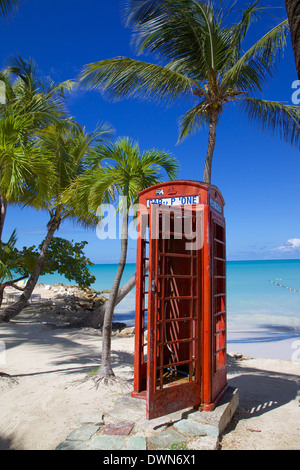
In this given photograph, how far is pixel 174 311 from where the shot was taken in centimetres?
564

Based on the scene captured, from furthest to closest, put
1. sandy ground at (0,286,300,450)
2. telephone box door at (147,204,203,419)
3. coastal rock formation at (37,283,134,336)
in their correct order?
coastal rock formation at (37,283,134,336) → sandy ground at (0,286,300,450) → telephone box door at (147,204,203,419)

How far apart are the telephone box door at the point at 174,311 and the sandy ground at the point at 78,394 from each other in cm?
83

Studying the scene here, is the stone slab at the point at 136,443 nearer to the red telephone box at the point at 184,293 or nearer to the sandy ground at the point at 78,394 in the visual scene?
the red telephone box at the point at 184,293

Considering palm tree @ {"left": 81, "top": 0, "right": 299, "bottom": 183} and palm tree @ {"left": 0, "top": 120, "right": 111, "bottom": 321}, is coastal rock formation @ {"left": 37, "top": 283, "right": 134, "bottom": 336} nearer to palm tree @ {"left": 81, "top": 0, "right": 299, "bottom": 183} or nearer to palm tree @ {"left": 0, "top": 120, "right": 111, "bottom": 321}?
palm tree @ {"left": 0, "top": 120, "right": 111, "bottom": 321}

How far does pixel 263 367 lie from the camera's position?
891 centimetres

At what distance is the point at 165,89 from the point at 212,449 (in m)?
7.40

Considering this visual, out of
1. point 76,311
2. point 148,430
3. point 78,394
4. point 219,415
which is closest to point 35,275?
point 78,394

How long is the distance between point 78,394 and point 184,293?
242 centimetres

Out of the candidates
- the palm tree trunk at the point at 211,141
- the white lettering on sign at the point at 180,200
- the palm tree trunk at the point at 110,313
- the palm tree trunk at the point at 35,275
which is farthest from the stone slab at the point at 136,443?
the palm tree trunk at the point at 35,275

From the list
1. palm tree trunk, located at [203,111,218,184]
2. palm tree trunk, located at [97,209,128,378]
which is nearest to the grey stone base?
palm tree trunk, located at [97,209,128,378]

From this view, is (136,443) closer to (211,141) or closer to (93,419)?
(93,419)

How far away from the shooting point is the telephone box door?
4234mm
